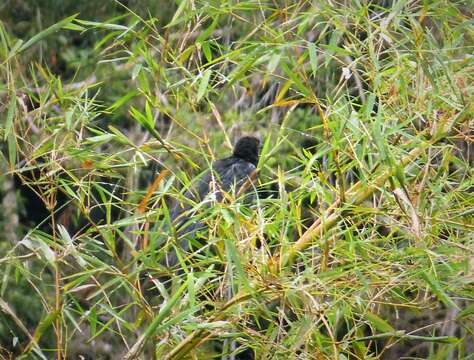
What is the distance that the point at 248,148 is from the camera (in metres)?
4.53

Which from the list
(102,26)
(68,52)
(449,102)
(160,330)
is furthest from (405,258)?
(68,52)

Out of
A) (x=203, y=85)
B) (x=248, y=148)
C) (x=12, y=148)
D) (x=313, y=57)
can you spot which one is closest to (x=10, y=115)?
(x=12, y=148)

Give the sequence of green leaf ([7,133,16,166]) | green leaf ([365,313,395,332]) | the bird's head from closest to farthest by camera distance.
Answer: green leaf ([365,313,395,332]), green leaf ([7,133,16,166]), the bird's head

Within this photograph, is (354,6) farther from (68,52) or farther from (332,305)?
(68,52)

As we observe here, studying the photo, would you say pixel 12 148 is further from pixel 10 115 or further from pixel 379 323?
pixel 379 323

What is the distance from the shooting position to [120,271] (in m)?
2.48

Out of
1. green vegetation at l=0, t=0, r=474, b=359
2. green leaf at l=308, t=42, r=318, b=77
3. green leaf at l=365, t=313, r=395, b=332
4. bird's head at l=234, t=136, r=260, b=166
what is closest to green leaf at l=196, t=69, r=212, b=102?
green vegetation at l=0, t=0, r=474, b=359

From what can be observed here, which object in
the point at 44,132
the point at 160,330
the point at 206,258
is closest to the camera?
the point at 160,330

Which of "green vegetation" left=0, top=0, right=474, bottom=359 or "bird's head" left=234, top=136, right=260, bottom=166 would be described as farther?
"bird's head" left=234, top=136, right=260, bottom=166

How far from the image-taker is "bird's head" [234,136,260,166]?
449cm

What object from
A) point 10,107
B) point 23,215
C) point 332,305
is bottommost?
point 23,215

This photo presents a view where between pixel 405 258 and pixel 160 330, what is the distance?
25.9 inches

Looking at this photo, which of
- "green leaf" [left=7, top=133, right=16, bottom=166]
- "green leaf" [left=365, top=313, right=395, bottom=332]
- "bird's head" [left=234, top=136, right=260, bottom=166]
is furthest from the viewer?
"bird's head" [left=234, top=136, right=260, bottom=166]

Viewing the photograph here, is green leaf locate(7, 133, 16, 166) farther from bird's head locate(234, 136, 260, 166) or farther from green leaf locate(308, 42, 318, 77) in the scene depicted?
bird's head locate(234, 136, 260, 166)
